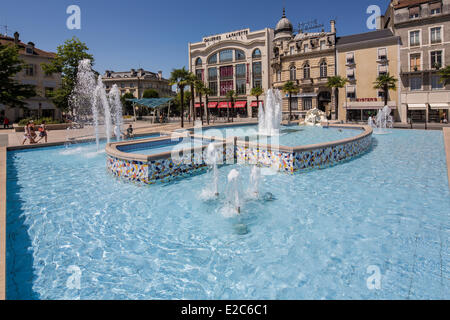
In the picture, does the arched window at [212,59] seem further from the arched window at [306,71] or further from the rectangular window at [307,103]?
the rectangular window at [307,103]

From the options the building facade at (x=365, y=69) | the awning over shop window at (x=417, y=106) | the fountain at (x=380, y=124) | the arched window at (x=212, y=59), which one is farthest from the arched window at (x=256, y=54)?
the awning over shop window at (x=417, y=106)

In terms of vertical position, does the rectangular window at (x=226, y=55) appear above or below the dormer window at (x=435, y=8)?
above

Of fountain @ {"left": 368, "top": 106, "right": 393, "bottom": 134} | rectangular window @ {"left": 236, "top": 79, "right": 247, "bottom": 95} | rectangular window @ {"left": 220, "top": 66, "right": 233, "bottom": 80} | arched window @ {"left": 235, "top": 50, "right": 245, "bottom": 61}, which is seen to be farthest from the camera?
rectangular window @ {"left": 220, "top": 66, "right": 233, "bottom": 80}

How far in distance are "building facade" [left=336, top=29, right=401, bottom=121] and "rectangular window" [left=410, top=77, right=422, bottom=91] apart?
1.72 meters

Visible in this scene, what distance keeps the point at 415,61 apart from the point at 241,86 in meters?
32.1

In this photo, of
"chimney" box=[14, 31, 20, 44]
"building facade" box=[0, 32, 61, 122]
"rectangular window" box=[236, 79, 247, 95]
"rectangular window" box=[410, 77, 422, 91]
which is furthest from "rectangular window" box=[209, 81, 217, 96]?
"rectangular window" box=[410, 77, 422, 91]

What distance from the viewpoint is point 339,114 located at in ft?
146

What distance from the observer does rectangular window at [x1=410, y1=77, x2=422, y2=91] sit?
36.9m

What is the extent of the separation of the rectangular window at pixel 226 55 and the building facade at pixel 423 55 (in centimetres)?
3170

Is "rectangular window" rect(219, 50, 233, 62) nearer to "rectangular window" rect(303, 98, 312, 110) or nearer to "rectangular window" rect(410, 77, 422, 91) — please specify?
"rectangular window" rect(303, 98, 312, 110)

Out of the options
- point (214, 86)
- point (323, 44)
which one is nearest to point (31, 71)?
point (214, 86)

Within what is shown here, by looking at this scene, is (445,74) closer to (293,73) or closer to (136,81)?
(293,73)

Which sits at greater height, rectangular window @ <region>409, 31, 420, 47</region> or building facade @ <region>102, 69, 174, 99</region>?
building facade @ <region>102, 69, 174, 99</region>

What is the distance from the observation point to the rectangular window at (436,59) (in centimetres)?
3500
